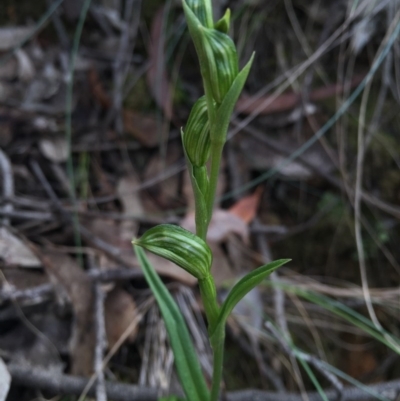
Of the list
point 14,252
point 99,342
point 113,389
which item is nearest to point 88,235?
point 14,252

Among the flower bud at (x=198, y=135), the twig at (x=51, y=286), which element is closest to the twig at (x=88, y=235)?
the twig at (x=51, y=286)

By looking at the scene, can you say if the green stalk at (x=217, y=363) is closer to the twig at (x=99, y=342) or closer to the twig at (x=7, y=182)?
the twig at (x=99, y=342)

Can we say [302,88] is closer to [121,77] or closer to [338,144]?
[338,144]

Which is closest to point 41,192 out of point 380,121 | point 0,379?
point 0,379

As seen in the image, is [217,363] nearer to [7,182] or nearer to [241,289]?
[241,289]

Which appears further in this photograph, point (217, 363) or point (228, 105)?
point (217, 363)

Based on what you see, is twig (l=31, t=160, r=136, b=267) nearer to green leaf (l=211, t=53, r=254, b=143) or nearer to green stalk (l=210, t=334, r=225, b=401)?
green stalk (l=210, t=334, r=225, b=401)

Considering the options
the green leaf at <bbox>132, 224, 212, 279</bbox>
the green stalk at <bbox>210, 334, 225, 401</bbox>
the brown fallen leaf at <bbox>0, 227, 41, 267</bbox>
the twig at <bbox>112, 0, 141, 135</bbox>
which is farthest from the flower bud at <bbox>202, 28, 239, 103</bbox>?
the twig at <bbox>112, 0, 141, 135</bbox>
